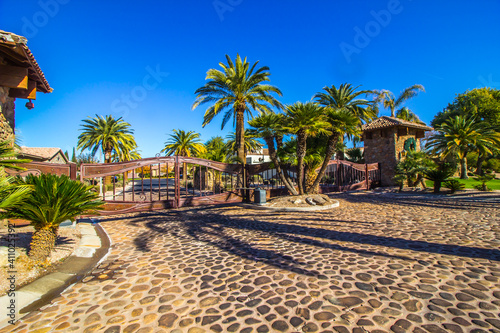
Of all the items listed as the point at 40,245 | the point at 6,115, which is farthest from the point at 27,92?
the point at 40,245

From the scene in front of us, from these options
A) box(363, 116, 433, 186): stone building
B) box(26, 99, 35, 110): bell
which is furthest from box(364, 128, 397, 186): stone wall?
box(26, 99, 35, 110): bell

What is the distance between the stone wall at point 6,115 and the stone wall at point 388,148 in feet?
80.2

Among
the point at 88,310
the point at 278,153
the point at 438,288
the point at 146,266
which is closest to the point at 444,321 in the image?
the point at 438,288

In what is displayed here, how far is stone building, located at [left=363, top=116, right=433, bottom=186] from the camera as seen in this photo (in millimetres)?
21094

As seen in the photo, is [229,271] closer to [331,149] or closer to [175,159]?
[175,159]

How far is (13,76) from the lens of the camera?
23.5 feet

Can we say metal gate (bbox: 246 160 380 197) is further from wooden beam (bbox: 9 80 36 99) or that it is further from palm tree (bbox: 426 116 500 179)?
wooden beam (bbox: 9 80 36 99)

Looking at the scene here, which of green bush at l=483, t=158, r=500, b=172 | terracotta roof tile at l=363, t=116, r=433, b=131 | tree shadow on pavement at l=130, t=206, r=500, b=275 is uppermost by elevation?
terracotta roof tile at l=363, t=116, r=433, b=131

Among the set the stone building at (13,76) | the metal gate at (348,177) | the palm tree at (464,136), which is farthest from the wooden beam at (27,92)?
the palm tree at (464,136)

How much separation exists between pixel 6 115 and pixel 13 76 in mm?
1436

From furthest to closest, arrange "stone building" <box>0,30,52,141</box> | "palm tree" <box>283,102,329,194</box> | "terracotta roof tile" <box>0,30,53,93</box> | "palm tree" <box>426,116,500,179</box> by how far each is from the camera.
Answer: "palm tree" <box>426,116,500,179</box> < "palm tree" <box>283,102,329,194</box> < "stone building" <box>0,30,52,141</box> < "terracotta roof tile" <box>0,30,53,93</box>

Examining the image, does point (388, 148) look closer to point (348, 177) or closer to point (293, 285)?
point (348, 177)

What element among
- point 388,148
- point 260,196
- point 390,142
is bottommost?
point 260,196

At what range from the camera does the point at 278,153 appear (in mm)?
13375
